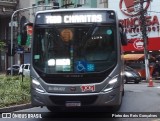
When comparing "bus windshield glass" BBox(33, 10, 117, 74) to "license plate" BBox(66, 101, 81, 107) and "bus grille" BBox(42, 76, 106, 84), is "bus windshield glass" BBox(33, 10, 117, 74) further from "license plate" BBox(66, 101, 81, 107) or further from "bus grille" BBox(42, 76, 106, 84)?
"license plate" BBox(66, 101, 81, 107)

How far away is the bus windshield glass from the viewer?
11.4m

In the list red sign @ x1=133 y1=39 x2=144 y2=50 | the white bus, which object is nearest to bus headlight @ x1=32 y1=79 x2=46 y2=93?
the white bus

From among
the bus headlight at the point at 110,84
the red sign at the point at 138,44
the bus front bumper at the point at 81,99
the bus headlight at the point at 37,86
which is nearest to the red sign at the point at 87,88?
the bus front bumper at the point at 81,99

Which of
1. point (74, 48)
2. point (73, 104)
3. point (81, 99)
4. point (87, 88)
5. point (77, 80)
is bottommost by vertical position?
point (73, 104)

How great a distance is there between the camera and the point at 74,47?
11.5 m

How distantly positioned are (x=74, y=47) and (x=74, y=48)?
0.03 m

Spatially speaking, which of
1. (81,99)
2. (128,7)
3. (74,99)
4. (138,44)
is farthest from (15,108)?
(128,7)

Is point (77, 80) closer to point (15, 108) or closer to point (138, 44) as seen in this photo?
point (15, 108)

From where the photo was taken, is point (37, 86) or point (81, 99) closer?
point (81, 99)

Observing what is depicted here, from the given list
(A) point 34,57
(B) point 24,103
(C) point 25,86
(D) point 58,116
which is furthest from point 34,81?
(C) point 25,86

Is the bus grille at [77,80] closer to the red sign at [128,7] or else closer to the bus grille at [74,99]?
the bus grille at [74,99]

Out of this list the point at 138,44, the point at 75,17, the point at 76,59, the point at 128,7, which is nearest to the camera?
the point at 76,59

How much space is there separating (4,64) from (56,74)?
2013 inches

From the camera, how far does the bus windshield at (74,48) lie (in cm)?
1136
